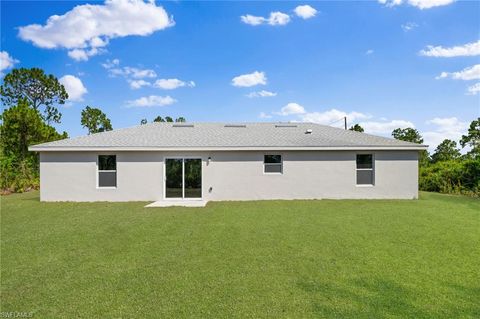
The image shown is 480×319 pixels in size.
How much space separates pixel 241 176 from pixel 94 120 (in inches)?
1224

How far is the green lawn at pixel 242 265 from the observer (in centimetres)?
363

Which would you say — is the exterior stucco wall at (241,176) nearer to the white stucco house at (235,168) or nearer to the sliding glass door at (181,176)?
the white stucco house at (235,168)

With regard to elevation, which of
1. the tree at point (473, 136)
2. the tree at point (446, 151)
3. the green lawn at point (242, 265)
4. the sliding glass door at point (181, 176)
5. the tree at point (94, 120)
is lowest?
the green lawn at point (242, 265)

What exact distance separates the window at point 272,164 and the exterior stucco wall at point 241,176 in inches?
8.5

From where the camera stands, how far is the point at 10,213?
10.0 m

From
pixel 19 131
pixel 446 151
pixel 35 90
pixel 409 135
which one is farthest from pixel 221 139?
pixel 35 90

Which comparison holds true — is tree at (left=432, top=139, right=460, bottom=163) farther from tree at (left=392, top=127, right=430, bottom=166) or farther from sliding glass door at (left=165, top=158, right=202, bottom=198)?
sliding glass door at (left=165, top=158, right=202, bottom=198)

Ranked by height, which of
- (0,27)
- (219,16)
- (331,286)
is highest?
→ (0,27)

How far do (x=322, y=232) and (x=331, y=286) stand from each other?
3201mm

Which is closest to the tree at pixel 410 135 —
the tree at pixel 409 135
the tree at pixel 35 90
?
the tree at pixel 409 135

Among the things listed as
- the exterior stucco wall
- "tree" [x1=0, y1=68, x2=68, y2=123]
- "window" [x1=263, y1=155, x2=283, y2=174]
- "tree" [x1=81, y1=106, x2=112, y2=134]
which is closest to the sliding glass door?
the exterior stucco wall

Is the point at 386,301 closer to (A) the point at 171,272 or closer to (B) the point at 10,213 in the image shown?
(A) the point at 171,272

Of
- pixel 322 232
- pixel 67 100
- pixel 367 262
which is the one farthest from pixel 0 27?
pixel 367 262

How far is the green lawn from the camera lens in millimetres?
3631
